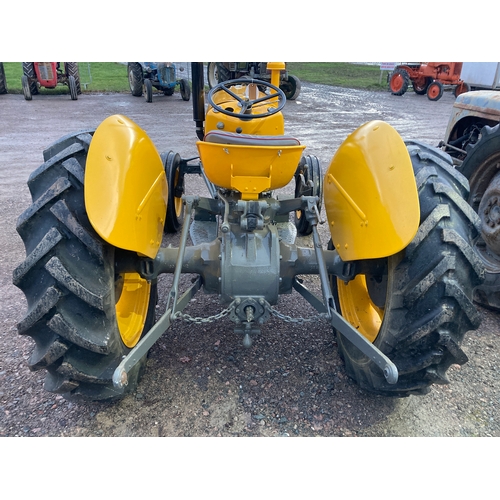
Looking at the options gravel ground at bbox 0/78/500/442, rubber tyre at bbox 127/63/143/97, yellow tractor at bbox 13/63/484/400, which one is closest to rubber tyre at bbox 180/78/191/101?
rubber tyre at bbox 127/63/143/97

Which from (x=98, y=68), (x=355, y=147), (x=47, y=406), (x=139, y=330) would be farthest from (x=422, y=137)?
(x=98, y=68)

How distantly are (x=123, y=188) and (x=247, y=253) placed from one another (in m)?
0.66

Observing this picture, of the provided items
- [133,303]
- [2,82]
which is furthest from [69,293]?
[2,82]

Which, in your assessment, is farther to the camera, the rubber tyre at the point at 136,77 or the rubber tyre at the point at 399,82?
the rubber tyre at the point at 399,82

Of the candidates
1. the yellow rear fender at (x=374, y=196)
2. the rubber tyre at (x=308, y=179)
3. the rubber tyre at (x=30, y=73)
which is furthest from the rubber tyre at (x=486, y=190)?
the rubber tyre at (x=30, y=73)

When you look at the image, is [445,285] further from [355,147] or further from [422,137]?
[422,137]

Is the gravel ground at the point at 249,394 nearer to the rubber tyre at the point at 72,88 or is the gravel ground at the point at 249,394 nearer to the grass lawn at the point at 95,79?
the rubber tyre at the point at 72,88

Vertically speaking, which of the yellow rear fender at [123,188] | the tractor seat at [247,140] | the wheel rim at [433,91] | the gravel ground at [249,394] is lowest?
the gravel ground at [249,394]

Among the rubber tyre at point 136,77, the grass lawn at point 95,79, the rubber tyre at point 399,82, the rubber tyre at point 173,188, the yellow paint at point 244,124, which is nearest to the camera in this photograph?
the yellow paint at point 244,124

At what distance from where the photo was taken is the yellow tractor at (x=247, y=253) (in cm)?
179

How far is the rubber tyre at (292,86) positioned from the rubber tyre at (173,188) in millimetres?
9808

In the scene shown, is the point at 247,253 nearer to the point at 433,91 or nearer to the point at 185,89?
the point at 185,89

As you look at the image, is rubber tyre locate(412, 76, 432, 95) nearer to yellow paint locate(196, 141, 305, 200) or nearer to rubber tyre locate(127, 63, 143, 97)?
rubber tyre locate(127, 63, 143, 97)

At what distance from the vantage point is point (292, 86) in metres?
13.0
